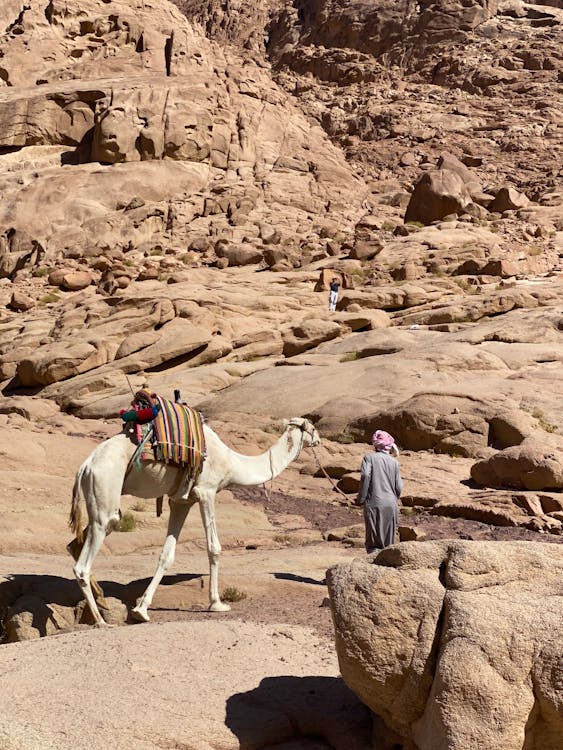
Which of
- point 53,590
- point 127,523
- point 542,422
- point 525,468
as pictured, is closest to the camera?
point 53,590

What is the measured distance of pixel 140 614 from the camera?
709 cm

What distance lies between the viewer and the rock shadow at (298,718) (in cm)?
462

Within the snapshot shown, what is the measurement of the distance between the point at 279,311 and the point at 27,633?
2328 cm

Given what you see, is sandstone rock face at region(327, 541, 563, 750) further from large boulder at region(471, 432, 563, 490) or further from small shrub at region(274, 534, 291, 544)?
large boulder at region(471, 432, 563, 490)

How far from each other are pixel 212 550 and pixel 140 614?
935mm

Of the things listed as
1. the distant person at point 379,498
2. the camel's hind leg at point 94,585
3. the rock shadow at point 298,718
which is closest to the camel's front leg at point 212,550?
the camel's hind leg at point 94,585

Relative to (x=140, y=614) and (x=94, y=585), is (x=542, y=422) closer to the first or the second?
(x=140, y=614)

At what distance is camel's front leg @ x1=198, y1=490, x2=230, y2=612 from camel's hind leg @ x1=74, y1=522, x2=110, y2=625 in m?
1.01

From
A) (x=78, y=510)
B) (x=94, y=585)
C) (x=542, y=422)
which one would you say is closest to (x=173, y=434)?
(x=78, y=510)

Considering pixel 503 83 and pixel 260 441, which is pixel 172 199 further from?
pixel 503 83

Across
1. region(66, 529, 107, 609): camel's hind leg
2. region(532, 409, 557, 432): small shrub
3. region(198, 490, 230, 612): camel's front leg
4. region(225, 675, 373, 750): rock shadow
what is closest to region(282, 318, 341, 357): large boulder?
region(532, 409, 557, 432): small shrub

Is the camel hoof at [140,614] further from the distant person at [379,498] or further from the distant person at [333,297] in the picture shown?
the distant person at [333,297]

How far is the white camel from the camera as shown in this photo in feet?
23.6

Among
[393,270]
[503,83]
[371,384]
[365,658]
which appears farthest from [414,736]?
[503,83]
